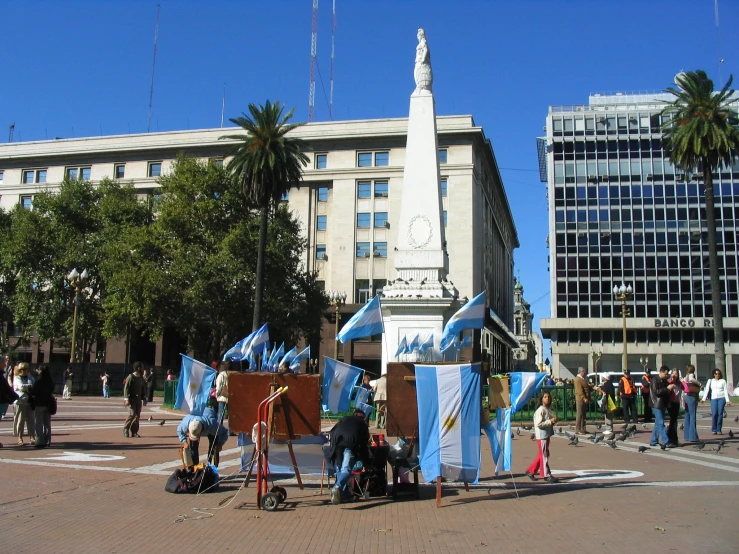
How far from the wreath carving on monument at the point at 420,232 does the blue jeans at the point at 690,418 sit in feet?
36.0

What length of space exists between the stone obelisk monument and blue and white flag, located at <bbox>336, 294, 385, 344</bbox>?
11.8 metres

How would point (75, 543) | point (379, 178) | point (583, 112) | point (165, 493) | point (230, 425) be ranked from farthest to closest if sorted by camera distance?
point (583, 112)
point (379, 178)
point (165, 493)
point (230, 425)
point (75, 543)

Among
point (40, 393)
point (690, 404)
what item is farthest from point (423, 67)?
point (40, 393)

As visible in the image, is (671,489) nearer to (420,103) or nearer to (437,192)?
(437,192)

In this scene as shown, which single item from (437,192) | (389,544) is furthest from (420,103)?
(389,544)

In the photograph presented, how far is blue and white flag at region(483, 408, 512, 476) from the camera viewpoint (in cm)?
1027

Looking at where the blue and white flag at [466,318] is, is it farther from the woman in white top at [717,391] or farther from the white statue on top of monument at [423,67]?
the white statue on top of monument at [423,67]

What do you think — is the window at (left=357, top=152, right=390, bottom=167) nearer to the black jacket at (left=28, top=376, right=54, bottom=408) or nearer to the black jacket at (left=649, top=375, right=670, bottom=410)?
the black jacket at (left=649, top=375, right=670, bottom=410)

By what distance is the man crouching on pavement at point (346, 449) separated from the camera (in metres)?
9.38

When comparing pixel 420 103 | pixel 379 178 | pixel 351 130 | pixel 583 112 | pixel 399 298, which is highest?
pixel 583 112

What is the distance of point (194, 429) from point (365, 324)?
11.1 feet

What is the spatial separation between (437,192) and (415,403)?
16266 millimetres

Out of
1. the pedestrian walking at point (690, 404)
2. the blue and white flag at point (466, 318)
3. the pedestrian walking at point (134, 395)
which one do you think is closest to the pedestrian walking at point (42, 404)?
the pedestrian walking at point (134, 395)

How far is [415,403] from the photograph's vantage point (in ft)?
33.9
